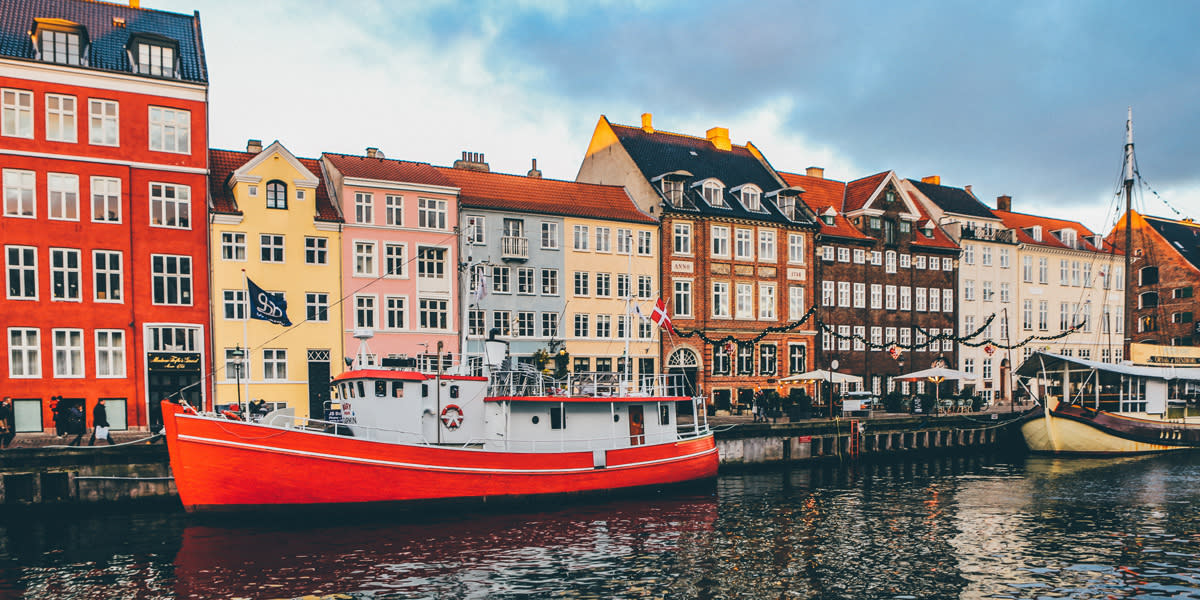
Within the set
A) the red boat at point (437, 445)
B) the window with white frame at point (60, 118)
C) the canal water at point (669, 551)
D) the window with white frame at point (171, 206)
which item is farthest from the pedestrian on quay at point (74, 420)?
the window with white frame at point (60, 118)

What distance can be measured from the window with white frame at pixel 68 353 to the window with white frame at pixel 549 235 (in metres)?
22.6

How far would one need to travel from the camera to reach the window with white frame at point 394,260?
4650 cm

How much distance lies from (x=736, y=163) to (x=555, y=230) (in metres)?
17.3

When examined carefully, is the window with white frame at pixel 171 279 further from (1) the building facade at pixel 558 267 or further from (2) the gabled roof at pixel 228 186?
(1) the building facade at pixel 558 267

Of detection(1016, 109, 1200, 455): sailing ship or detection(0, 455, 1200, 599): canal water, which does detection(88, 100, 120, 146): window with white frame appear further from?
detection(1016, 109, 1200, 455): sailing ship

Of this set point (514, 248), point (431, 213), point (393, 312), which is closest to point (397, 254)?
point (431, 213)

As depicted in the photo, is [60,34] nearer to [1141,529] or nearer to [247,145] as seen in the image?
[247,145]

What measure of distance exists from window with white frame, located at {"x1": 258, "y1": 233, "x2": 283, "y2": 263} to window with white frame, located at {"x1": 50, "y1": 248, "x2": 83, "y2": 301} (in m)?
7.39

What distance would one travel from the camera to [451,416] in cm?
3228

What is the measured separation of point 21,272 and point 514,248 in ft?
72.7

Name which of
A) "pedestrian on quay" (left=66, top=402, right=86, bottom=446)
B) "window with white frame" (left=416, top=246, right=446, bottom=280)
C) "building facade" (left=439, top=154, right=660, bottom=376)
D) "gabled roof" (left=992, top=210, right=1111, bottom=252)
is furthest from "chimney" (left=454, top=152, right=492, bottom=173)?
"gabled roof" (left=992, top=210, right=1111, bottom=252)

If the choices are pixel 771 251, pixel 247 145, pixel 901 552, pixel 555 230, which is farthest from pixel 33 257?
pixel 771 251

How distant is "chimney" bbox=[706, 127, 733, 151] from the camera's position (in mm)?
64562

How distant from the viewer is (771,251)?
2336 inches
